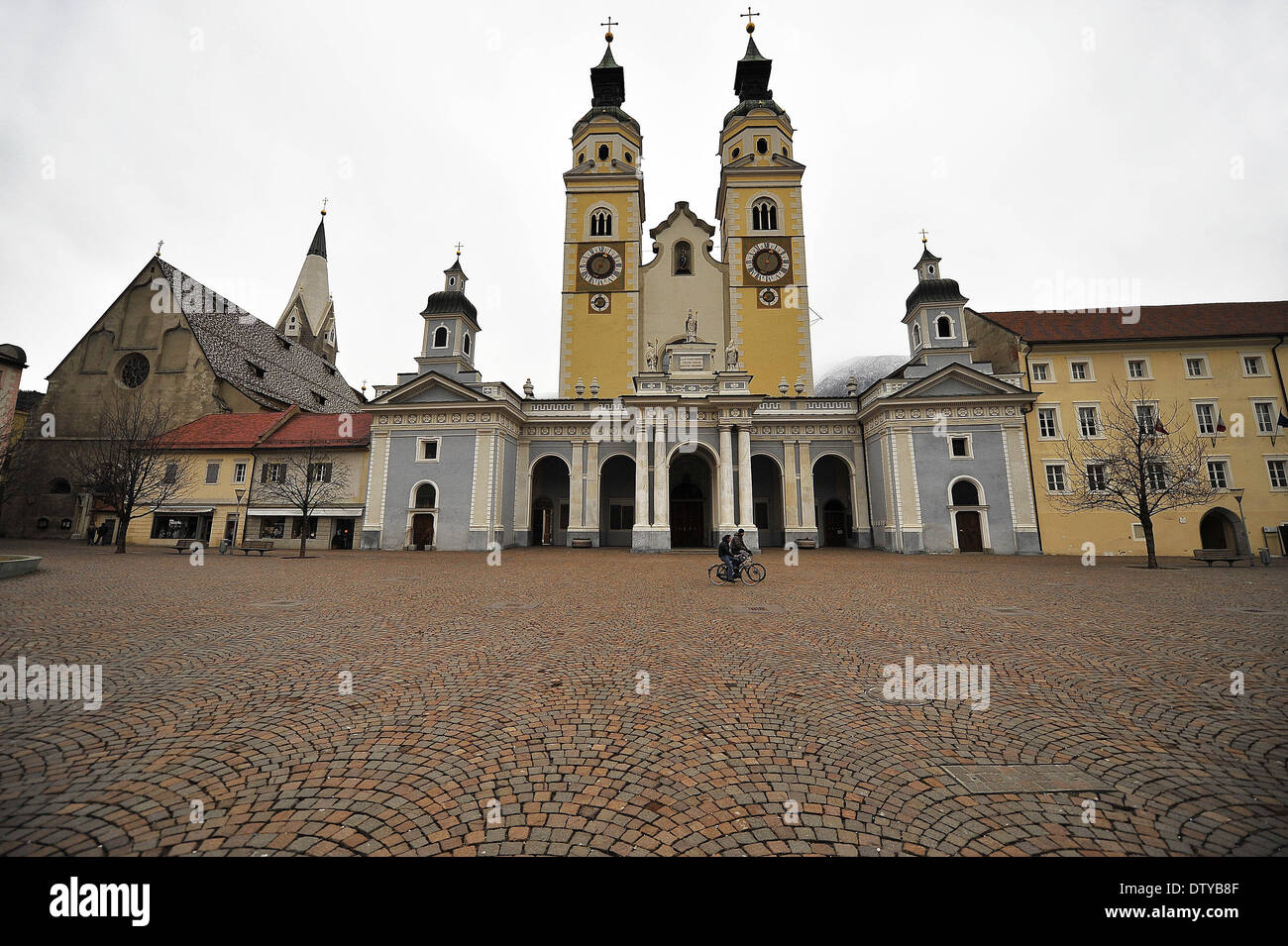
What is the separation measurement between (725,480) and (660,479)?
11.1 feet

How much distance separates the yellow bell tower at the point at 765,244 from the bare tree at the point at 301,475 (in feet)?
85.4

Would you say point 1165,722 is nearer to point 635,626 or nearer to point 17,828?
point 635,626

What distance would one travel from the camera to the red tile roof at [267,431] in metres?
29.0

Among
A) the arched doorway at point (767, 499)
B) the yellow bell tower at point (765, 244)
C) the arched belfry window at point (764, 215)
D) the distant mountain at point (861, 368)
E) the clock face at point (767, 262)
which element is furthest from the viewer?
the distant mountain at point (861, 368)

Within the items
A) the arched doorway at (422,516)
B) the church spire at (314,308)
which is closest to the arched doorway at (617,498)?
the arched doorway at (422,516)

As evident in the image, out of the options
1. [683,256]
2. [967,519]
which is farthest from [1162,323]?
[683,256]

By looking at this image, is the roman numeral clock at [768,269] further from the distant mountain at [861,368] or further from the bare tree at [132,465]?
the distant mountain at [861,368]

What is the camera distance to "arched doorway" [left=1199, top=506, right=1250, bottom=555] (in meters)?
25.8

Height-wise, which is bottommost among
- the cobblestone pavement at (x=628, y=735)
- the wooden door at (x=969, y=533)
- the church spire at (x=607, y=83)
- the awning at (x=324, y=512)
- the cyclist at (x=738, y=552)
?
the cobblestone pavement at (x=628, y=735)
